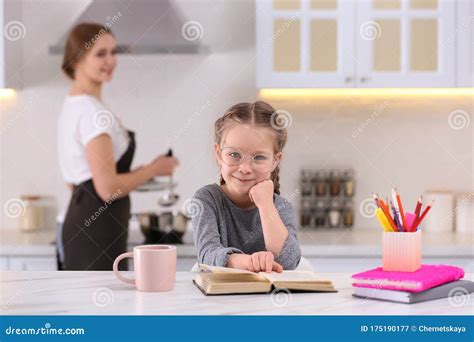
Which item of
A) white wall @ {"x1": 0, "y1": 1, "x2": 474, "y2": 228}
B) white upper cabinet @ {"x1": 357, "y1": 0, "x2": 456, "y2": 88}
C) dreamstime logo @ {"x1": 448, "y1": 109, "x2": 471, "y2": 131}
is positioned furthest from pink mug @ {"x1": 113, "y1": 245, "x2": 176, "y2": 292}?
dreamstime logo @ {"x1": 448, "y1": 109, "x2": 471, "y2": 131}

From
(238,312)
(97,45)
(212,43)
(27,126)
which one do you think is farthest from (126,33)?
(238,312)

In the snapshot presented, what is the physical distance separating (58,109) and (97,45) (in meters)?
0.46

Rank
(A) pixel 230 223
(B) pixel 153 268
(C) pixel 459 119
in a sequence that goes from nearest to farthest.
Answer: (B) pixel 153 268 < (A) pixel 230 223 < (C) pixel 459 119

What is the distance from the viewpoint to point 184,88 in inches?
140

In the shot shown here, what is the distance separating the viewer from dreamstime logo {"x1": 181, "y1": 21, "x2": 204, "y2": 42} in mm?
3449

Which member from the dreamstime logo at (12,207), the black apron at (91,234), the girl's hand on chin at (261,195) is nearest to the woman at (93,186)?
the black apron at (91,234)

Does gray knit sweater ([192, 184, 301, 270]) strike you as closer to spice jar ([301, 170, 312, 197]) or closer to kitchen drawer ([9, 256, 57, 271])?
kitchen drawer ([9, 256, 57, 271])

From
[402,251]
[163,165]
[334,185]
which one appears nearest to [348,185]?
[334,185]

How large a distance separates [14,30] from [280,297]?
102 inches

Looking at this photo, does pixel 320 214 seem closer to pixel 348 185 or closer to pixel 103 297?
pixel 348 185

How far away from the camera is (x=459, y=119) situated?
353 centimetres

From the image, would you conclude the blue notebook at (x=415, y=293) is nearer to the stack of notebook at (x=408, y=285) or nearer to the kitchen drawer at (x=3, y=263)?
the stack of notebook at (x=408, y=285)
